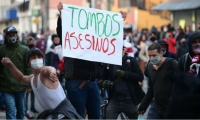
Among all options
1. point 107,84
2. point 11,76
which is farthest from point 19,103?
point 107,84

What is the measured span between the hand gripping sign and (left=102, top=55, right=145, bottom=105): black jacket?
366 mm

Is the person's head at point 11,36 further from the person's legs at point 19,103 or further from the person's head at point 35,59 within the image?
the person's head at point 35,59

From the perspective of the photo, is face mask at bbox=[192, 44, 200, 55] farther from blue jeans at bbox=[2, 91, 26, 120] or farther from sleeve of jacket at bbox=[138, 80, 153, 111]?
blue jeans at bbox=[2, 91, 26, 120]

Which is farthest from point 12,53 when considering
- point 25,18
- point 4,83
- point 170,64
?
point 25,18

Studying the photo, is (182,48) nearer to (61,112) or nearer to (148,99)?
(148,99)

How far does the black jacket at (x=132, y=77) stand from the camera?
9.02 metres

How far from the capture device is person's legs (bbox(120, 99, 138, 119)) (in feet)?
29.6

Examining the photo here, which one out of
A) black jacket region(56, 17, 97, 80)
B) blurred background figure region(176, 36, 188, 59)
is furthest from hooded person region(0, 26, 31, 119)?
blurred background figure region(176, 36, 188, 59)

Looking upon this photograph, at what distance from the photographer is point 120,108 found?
9031 millimetres

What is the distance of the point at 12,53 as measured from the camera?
10.1 metres

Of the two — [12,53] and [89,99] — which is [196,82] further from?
[12,53]

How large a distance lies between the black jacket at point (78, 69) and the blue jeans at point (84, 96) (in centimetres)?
7

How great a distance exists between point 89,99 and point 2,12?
64.5 m

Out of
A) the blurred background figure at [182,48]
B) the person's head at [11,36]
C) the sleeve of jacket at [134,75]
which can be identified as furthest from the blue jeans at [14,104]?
the blurred background figure at [182,48]
